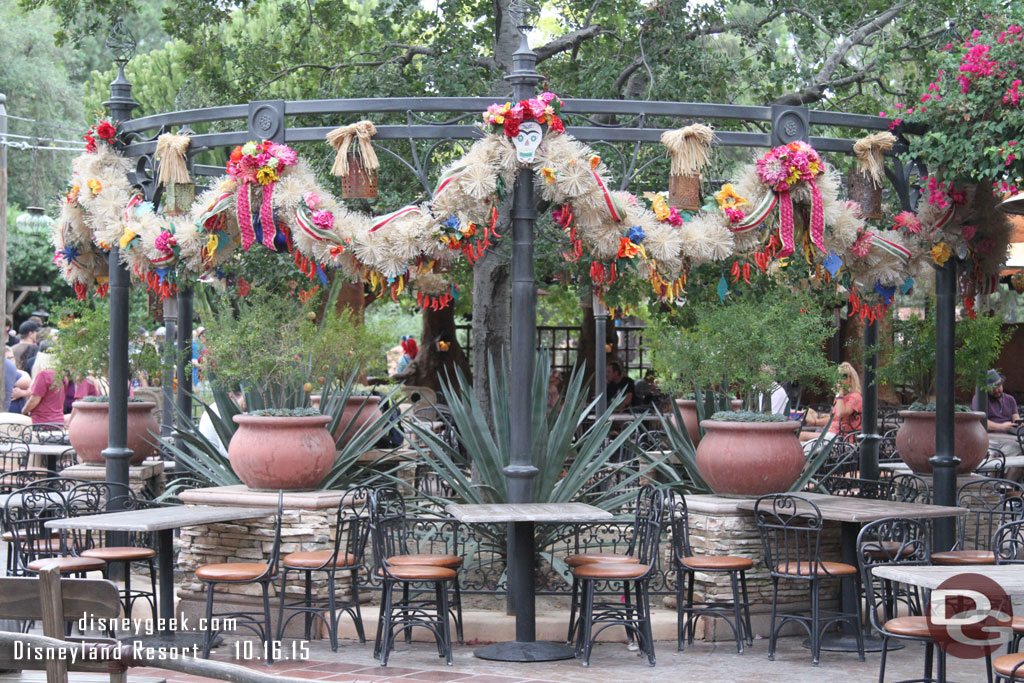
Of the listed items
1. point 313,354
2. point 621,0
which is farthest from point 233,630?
point 621,0

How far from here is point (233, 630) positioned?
23.7 ft

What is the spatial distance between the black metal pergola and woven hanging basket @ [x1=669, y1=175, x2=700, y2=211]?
0.25m

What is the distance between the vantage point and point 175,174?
26.3 feet

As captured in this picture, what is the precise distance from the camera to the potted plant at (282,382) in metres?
7.45

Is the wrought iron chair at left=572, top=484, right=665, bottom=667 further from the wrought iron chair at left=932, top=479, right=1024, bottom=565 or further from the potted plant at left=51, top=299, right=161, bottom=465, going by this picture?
the potted plant at left=51, top=299, right=161, bottom=465

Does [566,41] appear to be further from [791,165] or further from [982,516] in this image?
[982,516]

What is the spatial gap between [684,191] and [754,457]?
1.67 meters

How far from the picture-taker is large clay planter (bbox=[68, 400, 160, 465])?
9.48 meters

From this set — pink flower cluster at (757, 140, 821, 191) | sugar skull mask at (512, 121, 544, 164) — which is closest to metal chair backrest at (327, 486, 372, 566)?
sugar skull mask at (512, 121, 544, 164)

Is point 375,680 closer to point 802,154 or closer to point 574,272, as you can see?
point 802,154

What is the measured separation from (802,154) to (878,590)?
112 inches

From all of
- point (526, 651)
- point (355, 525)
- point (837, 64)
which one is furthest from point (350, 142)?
point (837, 64)

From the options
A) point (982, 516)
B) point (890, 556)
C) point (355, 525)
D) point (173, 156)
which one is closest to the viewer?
point (355, 525)

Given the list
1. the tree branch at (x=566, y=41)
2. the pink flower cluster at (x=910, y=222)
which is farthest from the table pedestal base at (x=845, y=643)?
the tree branch at (x=566, y=41)
